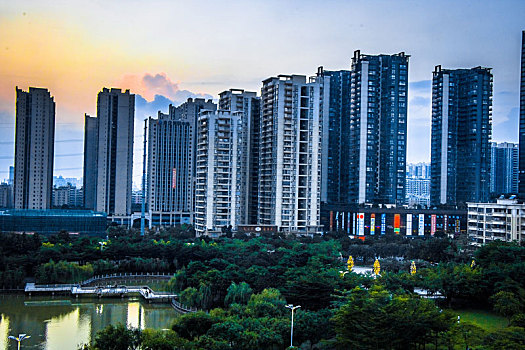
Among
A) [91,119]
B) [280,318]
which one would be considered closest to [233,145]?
[280,318]

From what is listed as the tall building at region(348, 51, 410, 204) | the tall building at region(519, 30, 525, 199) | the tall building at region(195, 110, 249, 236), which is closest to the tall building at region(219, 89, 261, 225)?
the tall building at region(195, 110, 249, 236)

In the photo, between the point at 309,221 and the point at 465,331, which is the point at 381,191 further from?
→ the point at 465,331

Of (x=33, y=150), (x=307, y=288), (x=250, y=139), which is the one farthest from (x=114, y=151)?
(x=307, y=288)

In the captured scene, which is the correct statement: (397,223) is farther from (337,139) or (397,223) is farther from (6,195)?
(6,195)

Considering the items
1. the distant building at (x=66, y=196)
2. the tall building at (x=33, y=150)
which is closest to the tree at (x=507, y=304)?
the tall building at (x=33, y=150)

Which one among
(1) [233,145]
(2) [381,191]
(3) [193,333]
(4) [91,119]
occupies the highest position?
(4) [91,119]

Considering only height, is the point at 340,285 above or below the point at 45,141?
below

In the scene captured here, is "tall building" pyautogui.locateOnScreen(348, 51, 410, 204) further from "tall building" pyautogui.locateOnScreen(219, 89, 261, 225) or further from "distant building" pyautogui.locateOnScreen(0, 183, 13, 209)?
"distant building" pyautogui.locateOnScreen(0, 183, 13, 209)

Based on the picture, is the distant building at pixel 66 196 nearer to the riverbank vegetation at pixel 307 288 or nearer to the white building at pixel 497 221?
the riverbank vegetation at pixel 307 288
